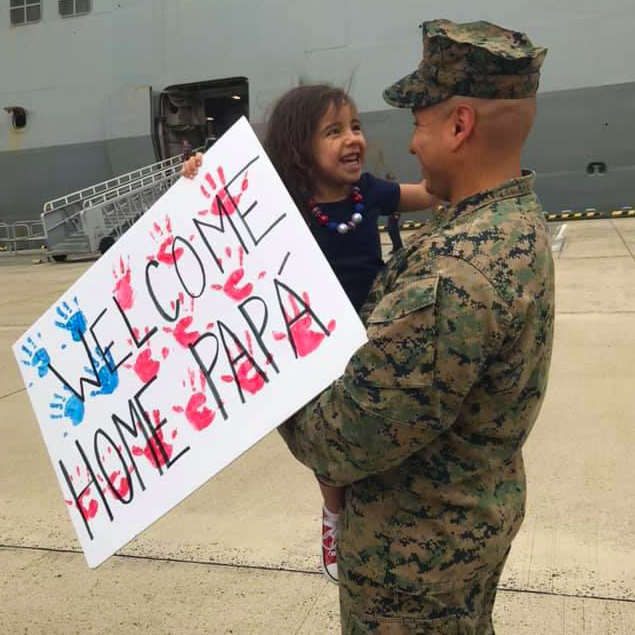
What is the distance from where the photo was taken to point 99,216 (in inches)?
527

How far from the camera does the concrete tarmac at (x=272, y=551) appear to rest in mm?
2383

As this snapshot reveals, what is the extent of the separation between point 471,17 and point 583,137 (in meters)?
2.99

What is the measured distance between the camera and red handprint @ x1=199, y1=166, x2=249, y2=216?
1.42 m

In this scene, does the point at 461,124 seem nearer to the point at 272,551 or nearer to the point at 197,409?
the point at 197,409

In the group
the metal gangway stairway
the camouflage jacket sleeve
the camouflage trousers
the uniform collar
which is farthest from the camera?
the metal gangway stairway

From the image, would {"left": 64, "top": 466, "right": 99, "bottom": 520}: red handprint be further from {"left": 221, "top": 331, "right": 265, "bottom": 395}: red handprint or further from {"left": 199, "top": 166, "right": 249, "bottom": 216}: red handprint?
{"left": 199, "top": 166, "right": 249, "bottom": 216}: red handprint

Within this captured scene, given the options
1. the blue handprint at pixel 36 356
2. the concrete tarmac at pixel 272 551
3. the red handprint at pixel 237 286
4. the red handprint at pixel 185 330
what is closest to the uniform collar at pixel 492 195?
the red handprint at pixel 237 286

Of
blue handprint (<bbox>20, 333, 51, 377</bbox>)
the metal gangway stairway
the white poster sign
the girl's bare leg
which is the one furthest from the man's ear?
the metal gangway stairway

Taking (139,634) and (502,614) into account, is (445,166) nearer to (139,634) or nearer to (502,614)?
(502,614)

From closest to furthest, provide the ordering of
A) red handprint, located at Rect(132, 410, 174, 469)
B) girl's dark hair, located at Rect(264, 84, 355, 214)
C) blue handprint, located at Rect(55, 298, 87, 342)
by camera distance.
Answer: red handprint, located at Rect(132, 410, 174, 469), blue handprint, located at Rect(55, 298, 87, 342), girl's dark hair, located at Rect(264, 84, 355, 214)

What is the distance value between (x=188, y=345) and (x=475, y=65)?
28.6 inches

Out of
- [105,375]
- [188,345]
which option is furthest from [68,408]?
[188,345]

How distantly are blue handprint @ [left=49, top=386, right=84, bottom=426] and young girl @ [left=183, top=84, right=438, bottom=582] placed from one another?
2.23 feet

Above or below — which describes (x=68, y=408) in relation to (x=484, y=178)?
below
